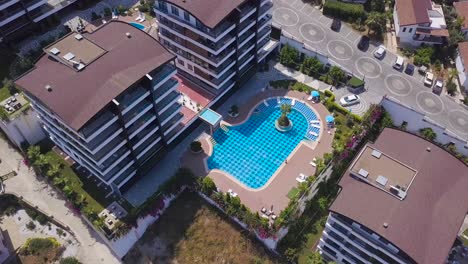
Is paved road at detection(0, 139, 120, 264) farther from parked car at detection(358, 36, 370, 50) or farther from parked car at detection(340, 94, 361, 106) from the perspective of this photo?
parked car at detection(358, 36, 370, 50)

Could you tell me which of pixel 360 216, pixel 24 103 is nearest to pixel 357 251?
pixel 360 216

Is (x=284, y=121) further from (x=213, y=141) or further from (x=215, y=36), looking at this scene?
(x=215, y=36)

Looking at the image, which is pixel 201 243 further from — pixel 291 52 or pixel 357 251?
pixel 291 52

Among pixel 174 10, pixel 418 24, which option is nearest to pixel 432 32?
pixel 418 24

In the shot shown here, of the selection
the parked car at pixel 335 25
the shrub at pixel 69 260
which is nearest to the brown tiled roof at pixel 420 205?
the shrub at pixel 69 260

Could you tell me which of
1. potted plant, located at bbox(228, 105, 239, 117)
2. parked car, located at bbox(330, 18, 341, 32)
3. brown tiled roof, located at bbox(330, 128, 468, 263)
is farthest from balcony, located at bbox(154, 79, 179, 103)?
parked car, located at bbox(330, 18, 341, 32)
